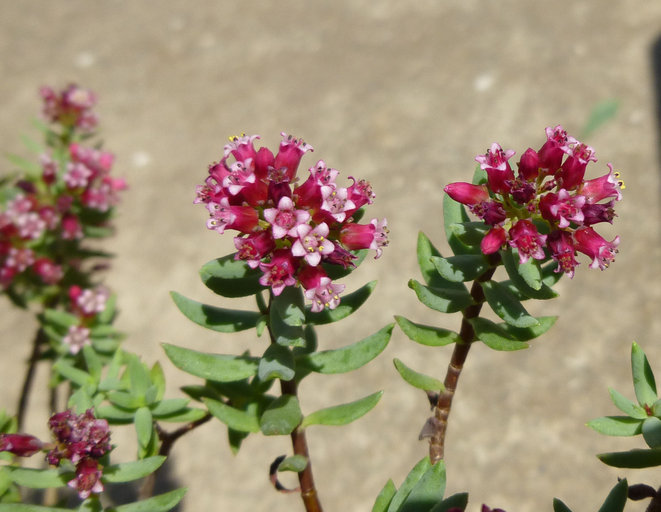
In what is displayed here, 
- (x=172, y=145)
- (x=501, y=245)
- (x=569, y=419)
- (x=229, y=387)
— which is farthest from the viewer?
(x=172, y=145)

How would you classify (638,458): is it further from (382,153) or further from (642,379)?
(382,153)

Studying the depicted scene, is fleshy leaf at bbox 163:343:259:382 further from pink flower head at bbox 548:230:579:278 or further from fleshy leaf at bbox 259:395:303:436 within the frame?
pink flower head at bbox 548:230:579:278

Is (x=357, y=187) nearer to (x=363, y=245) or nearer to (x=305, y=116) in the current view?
(x=363, y=245)

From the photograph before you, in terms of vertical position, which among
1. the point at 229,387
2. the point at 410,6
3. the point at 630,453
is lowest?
the point at 630,453

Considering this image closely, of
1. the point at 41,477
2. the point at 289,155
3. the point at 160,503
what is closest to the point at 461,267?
the point at 289,155

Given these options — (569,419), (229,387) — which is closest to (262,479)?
(569,419)
